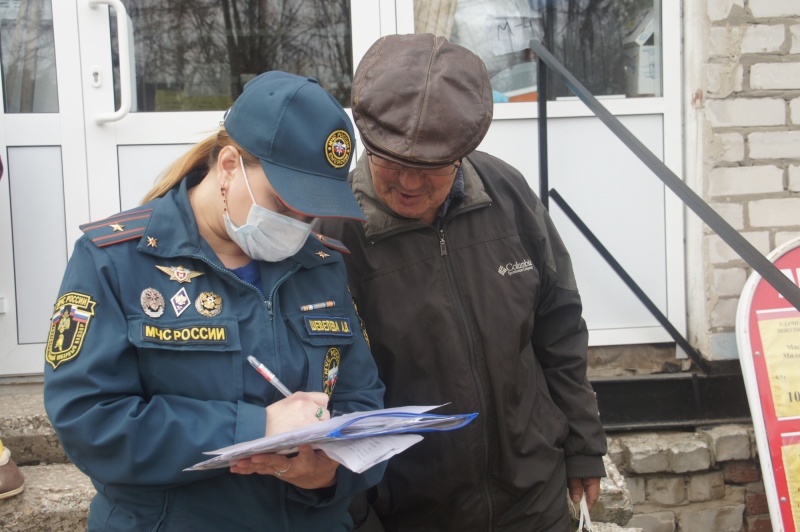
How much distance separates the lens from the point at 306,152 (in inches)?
61.7

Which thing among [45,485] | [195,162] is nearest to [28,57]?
[45,485]

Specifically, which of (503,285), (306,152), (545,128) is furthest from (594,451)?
(545,128)

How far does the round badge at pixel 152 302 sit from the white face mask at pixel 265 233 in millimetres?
185

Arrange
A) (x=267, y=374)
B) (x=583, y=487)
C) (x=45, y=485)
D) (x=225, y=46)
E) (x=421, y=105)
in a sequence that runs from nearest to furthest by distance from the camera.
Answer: (x=267, y=374) → (x=421, y=105) → (x=583, y=487) → (x=45, y=485) → (x=225, y=46)

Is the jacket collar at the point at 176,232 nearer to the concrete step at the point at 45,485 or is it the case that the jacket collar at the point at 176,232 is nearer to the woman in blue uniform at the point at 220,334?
the woman in blue uniform at the point at 220,334

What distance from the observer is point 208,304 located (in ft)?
5.00

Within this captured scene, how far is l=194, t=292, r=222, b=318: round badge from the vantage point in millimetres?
1510

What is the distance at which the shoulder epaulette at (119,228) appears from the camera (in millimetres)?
1468

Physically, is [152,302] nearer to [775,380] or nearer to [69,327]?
[69,327]

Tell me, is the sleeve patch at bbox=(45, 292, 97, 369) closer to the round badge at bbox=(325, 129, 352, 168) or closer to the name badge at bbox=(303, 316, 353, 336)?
the name badge at bbox=(303, 316, 353, 336)

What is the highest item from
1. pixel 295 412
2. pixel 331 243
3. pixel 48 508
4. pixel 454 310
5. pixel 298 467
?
pixel 331 243

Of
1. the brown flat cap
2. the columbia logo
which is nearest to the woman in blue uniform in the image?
the brown flat cap

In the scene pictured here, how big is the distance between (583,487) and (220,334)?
120 cm

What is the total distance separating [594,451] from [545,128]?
1820mm
